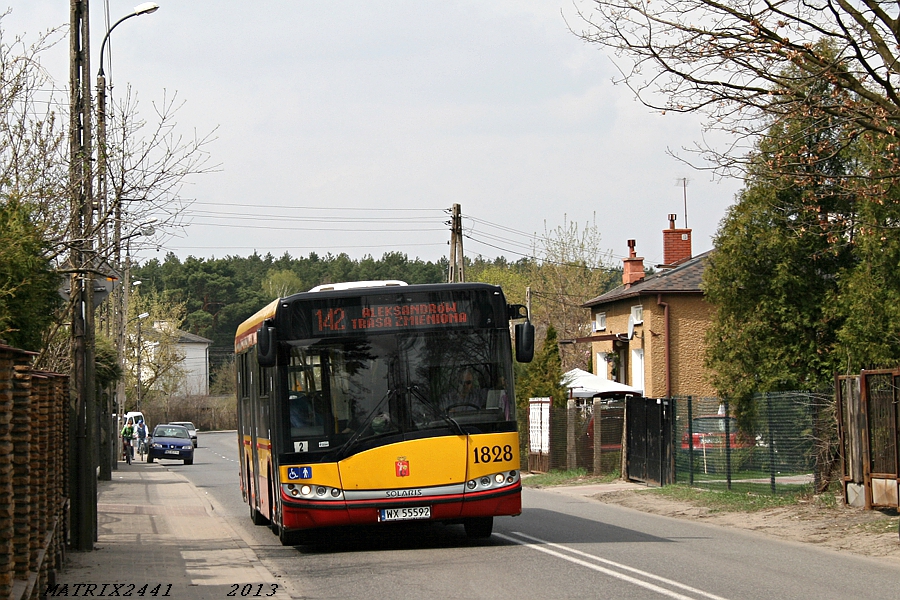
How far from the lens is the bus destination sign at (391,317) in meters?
13.8

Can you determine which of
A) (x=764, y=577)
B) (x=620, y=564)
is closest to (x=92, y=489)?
(x=620, y=564)

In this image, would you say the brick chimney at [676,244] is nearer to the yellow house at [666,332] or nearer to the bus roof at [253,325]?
the yellow house at [666,332]

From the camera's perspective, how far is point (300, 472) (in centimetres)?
1339

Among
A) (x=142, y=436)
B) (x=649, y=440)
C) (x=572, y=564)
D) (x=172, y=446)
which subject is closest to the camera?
(x=572, y=564)

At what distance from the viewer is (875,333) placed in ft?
76.9

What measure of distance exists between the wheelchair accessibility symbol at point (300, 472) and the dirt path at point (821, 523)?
6.37 meters

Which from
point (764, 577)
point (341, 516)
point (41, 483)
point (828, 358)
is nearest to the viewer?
point (41, 483)

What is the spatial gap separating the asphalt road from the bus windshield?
1.45 meters

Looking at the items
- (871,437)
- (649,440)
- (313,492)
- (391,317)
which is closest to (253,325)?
(391,317)

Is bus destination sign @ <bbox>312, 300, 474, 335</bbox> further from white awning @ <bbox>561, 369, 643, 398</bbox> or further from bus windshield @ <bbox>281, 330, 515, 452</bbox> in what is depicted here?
white awning @ <bbox>561, 369, 643, 398</bbox>

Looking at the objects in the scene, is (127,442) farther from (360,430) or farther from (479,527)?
(360,430)

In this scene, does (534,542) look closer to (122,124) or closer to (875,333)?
(122,124)

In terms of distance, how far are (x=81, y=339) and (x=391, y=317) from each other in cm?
413

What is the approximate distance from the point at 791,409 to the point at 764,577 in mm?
8822
